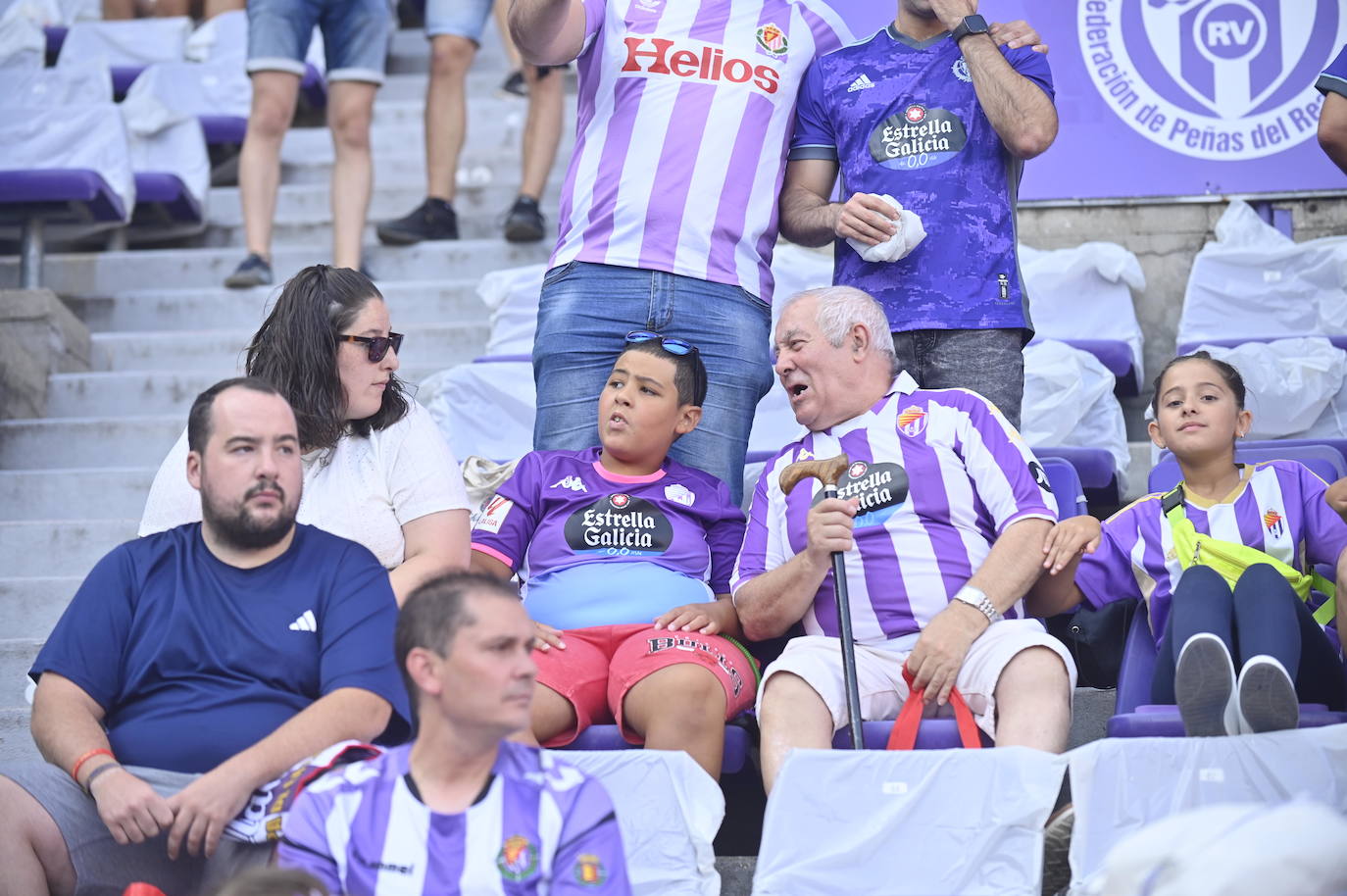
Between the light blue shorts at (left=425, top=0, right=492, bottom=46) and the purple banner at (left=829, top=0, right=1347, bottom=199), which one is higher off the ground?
the light blue shorts at (left=425, top=0, right=492, bottom=46)

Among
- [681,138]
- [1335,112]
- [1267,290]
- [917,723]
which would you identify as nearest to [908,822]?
[917,723]

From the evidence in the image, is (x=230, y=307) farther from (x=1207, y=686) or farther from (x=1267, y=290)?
(x=1207, y=686)

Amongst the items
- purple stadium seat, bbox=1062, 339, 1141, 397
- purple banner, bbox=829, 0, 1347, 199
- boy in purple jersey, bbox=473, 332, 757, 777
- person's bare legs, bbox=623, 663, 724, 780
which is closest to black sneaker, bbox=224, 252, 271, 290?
purple banner, bbox=829, 0, 1347, 199

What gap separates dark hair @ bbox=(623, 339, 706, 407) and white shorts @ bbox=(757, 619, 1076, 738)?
582mm

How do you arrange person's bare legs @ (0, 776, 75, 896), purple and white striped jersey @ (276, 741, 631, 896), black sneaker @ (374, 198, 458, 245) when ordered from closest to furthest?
1. purple and white striped jersey @ (276, 741, 631, 896)
2. person's bare legs @ (0, 776, 75, 896)
3. black sneaker @ (374, 198, 458, 245)

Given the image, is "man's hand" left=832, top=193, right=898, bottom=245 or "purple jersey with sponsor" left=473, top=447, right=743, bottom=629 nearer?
"purple jersey with sponsor" left=473, top=447, right=743, bottom=629

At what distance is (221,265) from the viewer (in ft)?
18.7

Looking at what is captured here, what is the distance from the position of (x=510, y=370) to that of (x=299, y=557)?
79.6 inches

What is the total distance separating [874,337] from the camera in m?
3.20

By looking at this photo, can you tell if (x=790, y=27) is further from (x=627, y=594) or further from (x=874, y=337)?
(x=627, y=594)

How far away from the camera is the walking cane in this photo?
2.72 m

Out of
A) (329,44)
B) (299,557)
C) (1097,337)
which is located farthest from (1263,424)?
(329,44)

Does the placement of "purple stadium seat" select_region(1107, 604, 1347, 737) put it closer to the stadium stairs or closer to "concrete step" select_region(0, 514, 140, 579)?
the stadium stairs

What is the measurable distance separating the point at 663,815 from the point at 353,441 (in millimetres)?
941
